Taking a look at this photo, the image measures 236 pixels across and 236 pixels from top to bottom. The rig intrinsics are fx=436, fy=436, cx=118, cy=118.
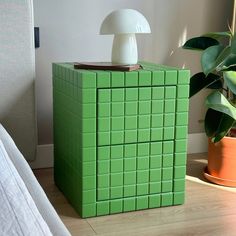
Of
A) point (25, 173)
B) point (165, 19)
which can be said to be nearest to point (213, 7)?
point (165, 19)

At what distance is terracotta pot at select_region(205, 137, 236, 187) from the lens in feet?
6.26

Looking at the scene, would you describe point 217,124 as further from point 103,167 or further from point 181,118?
point 103,167

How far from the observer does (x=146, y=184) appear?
1.65 m

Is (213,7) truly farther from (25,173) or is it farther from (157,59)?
(25,173)

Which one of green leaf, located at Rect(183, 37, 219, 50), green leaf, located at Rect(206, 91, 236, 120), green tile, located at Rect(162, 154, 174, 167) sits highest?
green leaf, located at Rect(183, 37, 219, 50)

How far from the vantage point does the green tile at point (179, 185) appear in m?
1.70

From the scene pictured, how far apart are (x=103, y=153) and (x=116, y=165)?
0.07 m

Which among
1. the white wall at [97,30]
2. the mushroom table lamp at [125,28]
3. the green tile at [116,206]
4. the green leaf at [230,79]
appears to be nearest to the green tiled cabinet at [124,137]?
the green tile at [116,206]

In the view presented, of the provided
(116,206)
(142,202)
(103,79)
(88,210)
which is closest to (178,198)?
(142,202)

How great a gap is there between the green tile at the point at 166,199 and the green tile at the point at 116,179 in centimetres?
20

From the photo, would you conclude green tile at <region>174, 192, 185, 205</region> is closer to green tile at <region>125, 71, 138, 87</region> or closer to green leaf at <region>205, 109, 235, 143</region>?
green leaf at <region>205, 109, 235, 143</region>

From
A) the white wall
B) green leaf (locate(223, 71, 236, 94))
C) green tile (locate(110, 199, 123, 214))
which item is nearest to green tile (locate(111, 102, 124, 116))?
green tile (locate(110, 199, 123, 214))

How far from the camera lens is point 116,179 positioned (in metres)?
1.60

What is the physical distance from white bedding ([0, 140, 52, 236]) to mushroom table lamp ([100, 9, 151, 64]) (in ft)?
2.88
